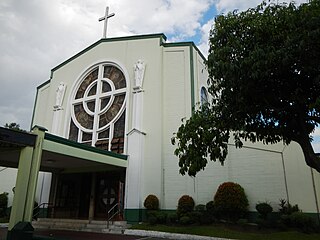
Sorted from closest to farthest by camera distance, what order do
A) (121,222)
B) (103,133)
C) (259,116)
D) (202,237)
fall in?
1. (259,116)
2. (202,237)
3. (121,222)
4. (103,133)

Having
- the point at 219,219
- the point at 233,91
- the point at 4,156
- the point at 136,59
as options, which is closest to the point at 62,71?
the point at 136,59

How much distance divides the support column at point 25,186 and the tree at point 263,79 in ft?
16.5

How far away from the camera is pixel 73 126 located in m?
19.5

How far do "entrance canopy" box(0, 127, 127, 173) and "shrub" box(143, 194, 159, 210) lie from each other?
219 centimetres

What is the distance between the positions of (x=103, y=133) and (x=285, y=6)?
522 inches

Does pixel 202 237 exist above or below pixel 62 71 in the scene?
below

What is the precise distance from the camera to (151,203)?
554 inches

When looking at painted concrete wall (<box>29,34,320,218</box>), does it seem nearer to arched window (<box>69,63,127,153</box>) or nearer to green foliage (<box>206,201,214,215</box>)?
arched window (<box>69,63,127,153</box>)

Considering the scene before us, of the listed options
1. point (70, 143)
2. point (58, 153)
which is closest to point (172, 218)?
point (70, 143)

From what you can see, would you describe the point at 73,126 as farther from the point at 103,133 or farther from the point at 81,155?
the point at 81,155

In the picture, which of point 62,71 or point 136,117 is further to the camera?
point 62,71

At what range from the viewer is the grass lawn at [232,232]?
990 centimetres

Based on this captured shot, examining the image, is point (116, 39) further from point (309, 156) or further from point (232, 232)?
point (309, 156)

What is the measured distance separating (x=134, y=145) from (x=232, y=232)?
686 centimetres
